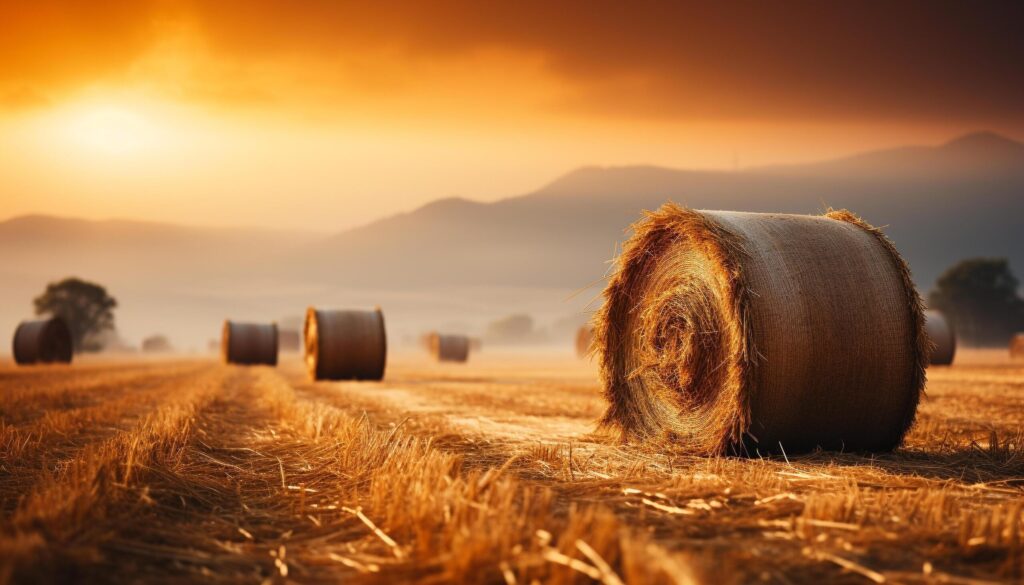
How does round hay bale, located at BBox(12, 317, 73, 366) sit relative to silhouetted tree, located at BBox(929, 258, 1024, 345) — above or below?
below

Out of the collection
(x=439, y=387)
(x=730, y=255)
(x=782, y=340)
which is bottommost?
(x=439, y=387)

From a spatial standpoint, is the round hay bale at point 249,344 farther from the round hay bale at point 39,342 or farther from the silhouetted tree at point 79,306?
the silhouetted tree at point 79,306

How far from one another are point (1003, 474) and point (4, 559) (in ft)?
20.1

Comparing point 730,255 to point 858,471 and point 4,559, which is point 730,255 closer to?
point 858,471

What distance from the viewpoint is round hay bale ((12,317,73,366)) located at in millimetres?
31578

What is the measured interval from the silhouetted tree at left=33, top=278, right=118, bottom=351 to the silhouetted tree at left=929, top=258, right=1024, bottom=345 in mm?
67210

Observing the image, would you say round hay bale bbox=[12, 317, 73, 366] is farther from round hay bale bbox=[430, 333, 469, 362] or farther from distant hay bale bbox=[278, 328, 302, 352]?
distant hay bale bbox=[278, 328, 302, 352]

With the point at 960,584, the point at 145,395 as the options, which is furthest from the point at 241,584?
the point at 145,395

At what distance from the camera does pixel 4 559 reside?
3.46m

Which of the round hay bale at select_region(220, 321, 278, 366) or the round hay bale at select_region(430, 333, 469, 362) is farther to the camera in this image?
the round hay bale at select_region(430, 333, 469, 362)

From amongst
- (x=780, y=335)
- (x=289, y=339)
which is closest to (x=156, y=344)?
(x=289, y=339)

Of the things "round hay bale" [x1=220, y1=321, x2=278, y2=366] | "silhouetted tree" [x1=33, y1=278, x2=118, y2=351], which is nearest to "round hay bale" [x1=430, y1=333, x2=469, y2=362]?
"round hay bale" [x1=220, y1=321, x2=278, y2=366]

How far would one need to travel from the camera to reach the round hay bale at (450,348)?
4750cm

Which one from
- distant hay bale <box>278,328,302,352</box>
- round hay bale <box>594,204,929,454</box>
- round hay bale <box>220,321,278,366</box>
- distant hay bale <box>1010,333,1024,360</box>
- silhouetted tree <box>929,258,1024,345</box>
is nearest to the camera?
round hay bale <box>594,204,929,454</box>
